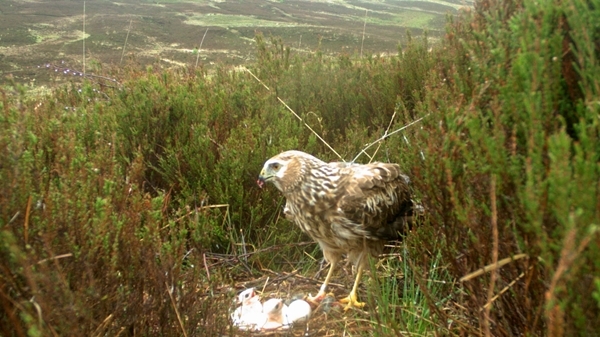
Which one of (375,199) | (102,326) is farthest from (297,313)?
(102,326)

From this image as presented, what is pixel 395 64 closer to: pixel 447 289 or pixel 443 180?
pixel 447 289

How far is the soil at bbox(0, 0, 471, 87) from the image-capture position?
570 inches

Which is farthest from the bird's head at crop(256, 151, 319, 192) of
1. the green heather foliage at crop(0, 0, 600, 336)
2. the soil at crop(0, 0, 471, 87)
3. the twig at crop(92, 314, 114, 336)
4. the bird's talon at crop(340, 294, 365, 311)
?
the soil at crop(0, 0, 471, 87)

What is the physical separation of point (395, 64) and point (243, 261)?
315cm

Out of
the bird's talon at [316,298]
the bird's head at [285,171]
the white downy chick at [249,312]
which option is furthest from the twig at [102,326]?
the bird's talon at [316,298]

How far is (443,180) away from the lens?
7.27 ft

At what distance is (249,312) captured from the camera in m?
3.24

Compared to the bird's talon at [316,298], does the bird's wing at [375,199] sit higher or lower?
higher

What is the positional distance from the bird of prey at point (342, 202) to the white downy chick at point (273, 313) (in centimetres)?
27

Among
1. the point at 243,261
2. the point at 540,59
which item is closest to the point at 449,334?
the point at 540,59

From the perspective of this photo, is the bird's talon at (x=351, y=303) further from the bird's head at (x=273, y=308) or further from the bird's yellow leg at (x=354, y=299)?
the bird's head at (x=273, y=308)

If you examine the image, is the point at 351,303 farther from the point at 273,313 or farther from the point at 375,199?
the point at 375,199

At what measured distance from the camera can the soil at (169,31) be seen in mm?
14484

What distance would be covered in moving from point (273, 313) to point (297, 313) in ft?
0.46
